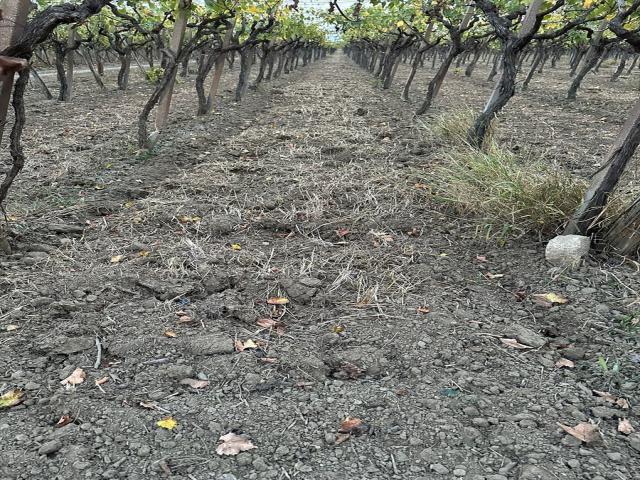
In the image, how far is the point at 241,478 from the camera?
172 centimetres

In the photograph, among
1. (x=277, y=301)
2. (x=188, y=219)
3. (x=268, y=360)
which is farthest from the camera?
(x=188, y=219)

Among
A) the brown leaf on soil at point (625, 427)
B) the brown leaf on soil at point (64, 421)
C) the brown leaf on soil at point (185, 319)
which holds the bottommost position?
the brown leaf on soil at point (64, 421)

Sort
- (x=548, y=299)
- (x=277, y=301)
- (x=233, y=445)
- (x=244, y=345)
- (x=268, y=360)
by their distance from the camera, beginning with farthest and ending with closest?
1. (x=548, y=299)
2. (x=277, y=301)
3. (x=244, y=345)
4. (x=268, y=360)
5. (x=233, y=445)

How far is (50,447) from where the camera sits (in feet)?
5.77

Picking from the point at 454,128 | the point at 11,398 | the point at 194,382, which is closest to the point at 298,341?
the point at 194,382

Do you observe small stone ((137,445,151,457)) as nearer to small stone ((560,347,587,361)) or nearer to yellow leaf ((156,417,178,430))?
yellow leaf ((156,417,178,430))

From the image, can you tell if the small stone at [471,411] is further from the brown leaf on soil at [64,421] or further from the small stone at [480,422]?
the brown leaf on soil at [64,421]

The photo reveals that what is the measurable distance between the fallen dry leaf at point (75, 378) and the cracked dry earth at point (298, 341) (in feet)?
0.09

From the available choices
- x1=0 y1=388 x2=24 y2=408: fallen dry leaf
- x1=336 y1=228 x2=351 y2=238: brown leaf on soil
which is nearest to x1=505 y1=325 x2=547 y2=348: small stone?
x1=336 y1=228 x2=351 y2=238: brown leaf on soil

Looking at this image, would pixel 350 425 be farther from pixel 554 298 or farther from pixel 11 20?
pixel 11 20

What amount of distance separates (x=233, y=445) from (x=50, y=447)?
68cm

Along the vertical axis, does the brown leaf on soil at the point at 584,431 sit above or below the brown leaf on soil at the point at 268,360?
above

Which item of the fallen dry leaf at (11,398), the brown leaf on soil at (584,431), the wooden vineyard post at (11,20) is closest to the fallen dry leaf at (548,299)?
the brown leaf on soil at (584,431)

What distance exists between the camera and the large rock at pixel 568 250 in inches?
Answer: 128
